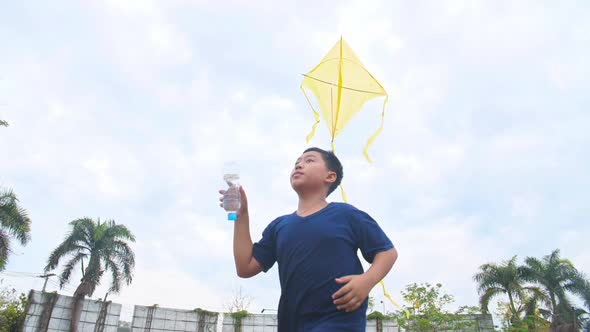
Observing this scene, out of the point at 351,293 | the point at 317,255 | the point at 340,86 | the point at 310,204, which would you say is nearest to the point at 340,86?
the point at 340,86

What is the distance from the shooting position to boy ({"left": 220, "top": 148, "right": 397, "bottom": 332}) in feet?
6.57

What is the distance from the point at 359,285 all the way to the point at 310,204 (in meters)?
0.64

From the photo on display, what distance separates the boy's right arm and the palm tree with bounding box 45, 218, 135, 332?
1966 cm

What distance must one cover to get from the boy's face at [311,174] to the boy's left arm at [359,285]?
1.94 feet

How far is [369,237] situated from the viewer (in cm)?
221

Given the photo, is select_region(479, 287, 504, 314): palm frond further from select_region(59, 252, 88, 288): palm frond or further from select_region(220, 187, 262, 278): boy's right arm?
select_region(220, 187, 262, 278): boy's right arm

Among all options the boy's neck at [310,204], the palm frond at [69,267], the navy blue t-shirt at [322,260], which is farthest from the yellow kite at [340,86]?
the palm frond at [69,267]

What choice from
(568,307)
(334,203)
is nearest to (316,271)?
(334,203)

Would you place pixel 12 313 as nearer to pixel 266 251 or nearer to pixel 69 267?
pixel 69 267

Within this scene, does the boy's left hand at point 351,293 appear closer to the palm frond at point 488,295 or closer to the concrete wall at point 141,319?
the concrete wall at point 141,319

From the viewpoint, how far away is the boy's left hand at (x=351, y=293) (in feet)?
6.43

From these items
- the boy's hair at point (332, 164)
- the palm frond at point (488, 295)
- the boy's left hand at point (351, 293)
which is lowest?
the boy's left hand at point (351, 293)

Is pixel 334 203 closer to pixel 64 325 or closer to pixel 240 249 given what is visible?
pixel 240 249

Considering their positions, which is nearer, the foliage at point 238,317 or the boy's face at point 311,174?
the boy's face at point 311,174
